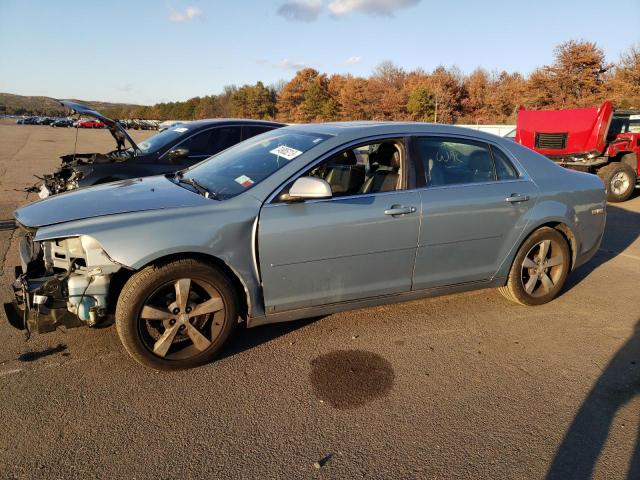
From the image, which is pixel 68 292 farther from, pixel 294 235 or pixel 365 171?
pixel 365 171

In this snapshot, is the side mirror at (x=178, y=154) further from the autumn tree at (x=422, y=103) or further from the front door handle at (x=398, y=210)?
the autumn tree at (x=422, y=103)

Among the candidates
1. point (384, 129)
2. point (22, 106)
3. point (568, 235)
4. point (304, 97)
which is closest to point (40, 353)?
point (384, 129)

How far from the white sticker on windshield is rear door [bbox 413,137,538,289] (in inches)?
38.9

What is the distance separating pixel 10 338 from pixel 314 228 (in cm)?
242

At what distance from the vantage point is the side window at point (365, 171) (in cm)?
357

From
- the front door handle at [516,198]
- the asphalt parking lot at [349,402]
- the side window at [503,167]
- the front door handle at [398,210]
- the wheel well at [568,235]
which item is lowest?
the asphalt parking lot at [349,402]

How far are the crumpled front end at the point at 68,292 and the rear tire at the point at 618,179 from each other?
10.4 metres

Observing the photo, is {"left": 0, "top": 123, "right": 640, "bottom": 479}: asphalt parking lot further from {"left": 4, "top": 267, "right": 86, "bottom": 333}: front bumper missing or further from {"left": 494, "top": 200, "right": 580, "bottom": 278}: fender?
{"left": 494, "top": 200, "right": 580, "bottom": 278}: fender

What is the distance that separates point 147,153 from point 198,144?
733mm

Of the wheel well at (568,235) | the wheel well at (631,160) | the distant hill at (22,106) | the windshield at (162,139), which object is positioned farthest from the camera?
the distant hill at (22,106)

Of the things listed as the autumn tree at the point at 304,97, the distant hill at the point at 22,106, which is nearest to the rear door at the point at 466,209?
the autumn tree at the point at 304,97

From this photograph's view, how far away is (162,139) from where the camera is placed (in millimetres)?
6820

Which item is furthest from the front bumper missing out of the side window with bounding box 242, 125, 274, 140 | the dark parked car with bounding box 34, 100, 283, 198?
the side window with bounding box 242, 125, 274, 140

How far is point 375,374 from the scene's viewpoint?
10.2ft
